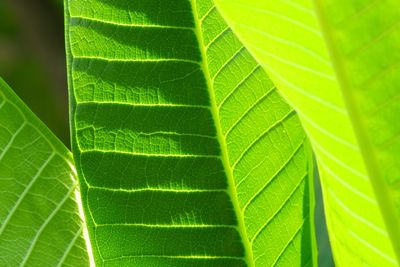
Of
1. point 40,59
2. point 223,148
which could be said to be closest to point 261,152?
point 223,148

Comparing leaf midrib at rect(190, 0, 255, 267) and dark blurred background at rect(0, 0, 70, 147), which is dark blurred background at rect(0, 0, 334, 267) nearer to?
dark blurred background at rect(0, 0, 70, 147)

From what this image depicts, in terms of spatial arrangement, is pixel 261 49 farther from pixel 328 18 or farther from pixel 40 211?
pixel 40 211

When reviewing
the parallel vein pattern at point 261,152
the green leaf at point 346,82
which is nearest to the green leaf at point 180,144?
the parallel vein pattern at point 261,152

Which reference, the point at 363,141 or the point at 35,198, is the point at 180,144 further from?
the point at 363,141

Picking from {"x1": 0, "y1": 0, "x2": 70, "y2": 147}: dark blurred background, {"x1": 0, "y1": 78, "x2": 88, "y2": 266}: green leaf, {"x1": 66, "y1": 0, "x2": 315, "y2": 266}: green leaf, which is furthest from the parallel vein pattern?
{"x1": 0, "y1": 0, "x2": 70, "y2": 147}: dark blurred background

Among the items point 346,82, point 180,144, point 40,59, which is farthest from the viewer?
point 40,59

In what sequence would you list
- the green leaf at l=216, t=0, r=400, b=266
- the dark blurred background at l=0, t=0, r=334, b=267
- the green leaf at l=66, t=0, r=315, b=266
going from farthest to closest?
the dark blurred background at l=0, t=0, r=334, b=267 < the green leaf at l=66, t=0, r=315, b=266 < the green leaf at l=216, t=0, r=400, b=266
